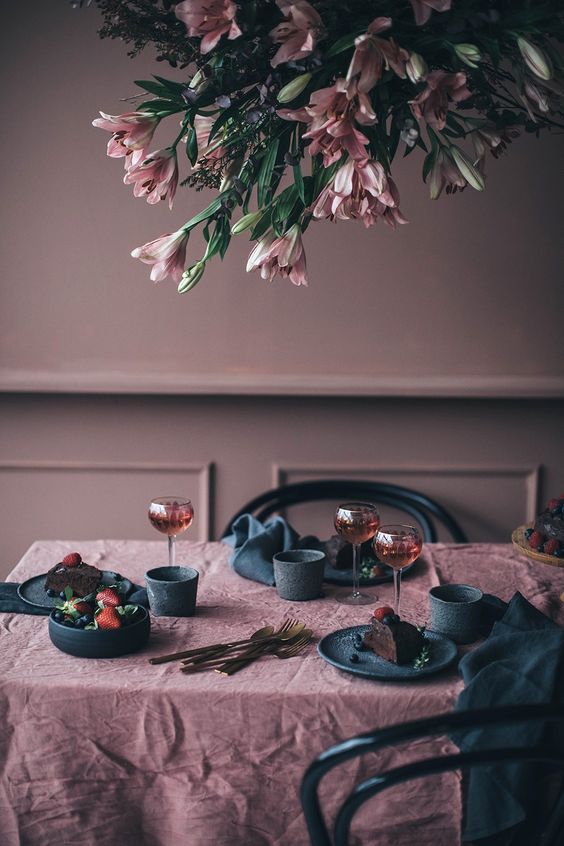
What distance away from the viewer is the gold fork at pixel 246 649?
4.30ft

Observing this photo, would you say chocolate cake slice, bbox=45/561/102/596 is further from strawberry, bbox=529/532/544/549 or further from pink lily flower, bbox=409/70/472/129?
pink lily flower, bbox=409/70/472/129

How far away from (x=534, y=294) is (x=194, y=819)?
1899mm

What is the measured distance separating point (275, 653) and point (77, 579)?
16.3 inches

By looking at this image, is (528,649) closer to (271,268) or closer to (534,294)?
(271,268)

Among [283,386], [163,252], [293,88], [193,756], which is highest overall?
[293,88]

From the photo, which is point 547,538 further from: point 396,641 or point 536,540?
point 396,641

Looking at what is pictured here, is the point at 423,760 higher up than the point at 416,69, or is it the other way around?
the point at 416,69

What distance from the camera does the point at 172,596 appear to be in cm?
150

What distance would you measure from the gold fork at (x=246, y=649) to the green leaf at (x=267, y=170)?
70 centimetres

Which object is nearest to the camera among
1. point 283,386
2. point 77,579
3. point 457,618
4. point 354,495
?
point 457,618

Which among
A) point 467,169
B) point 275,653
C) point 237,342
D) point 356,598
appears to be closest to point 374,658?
point 275,653

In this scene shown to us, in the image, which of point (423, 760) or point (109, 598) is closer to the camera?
point (423, 760)

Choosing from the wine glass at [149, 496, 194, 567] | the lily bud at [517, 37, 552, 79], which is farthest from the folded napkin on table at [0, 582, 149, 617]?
the lily bud at [517, 37, 552, 79]

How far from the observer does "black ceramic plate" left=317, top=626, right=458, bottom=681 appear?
126 cm
